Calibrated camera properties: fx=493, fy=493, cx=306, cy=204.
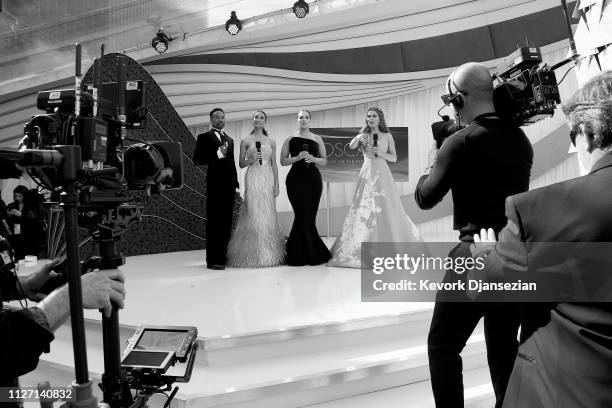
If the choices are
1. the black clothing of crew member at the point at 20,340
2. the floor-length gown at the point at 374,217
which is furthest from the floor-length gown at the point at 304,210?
the black clothing of crew member at the point at 20,340

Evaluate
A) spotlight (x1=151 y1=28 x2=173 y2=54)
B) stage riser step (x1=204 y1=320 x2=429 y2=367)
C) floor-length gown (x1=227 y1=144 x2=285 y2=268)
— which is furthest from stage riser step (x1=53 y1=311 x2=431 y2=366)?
spotlight (x1=151 y1=28 x2=173 y2=54)

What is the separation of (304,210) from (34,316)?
4428mm

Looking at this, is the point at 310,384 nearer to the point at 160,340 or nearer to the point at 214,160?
the point at 160,340

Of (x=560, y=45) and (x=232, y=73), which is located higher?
(x=232, y=73)

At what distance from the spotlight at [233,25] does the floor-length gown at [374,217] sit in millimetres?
4794

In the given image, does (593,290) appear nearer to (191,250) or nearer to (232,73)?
(191,250)

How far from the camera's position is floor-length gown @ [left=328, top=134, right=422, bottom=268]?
4773 mm

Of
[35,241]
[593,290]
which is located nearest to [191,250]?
[35,241]

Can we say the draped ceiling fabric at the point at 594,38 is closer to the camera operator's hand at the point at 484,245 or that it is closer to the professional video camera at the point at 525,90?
the professional video camera at the point at 525,90

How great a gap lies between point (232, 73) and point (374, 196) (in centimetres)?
561

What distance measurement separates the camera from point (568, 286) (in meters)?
1.05

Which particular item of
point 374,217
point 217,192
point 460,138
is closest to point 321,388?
point 460,138

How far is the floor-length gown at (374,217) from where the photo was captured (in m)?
4.77

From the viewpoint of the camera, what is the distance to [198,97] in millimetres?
9648
